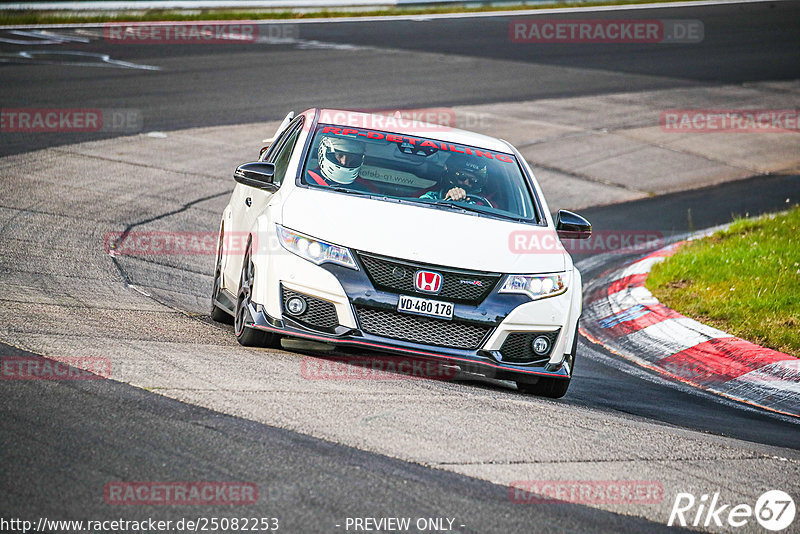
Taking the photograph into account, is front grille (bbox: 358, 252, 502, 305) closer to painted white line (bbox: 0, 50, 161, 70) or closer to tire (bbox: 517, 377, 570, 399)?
tire (bbox: 517, 377, 570, 399)

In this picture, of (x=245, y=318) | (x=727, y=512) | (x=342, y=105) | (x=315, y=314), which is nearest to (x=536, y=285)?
(x=315, y=314)

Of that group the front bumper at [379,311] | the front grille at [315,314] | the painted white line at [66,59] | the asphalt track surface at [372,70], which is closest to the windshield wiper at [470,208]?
the front bumper at [379,311]

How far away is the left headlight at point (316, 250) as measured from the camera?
6.66 m

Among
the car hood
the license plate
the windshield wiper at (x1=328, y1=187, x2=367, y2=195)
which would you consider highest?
the windshield wiper at (x1=328, y1=187, x2=367, y2=195)

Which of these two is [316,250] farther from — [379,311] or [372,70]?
[372,70]

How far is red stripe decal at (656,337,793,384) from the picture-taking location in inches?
344

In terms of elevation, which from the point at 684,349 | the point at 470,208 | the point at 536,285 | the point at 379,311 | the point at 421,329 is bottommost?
the point at 684,349

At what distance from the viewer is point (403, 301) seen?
6617mm

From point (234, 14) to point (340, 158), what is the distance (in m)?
23.4

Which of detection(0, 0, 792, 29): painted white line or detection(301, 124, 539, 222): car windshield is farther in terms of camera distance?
detection(0, 0, 792, 29): painted white line

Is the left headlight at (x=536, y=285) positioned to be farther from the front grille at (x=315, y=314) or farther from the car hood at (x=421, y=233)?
the front grille at (x=315, y=314)

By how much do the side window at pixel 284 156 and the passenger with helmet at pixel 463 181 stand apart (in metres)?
1.04

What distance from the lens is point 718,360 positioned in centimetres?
901

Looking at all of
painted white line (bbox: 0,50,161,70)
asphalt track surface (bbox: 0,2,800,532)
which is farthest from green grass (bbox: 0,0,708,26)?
painted white line (bbox: 0,50,161,70)
